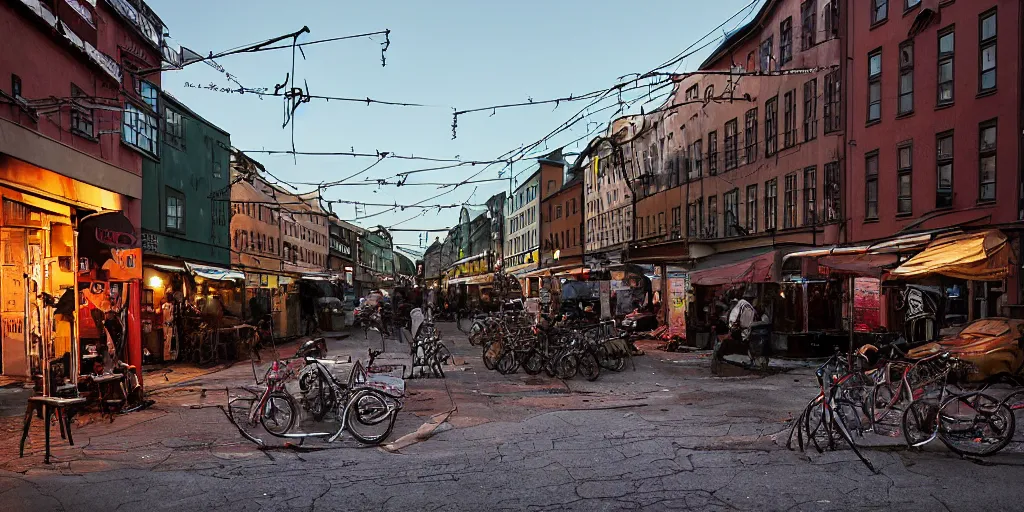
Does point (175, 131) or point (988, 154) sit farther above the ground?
point (175, 131)

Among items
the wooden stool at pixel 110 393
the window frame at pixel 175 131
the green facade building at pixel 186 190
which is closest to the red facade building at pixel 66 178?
the wooden stool at pixel 110 393

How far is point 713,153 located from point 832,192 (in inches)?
350

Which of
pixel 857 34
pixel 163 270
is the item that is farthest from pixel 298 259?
pixel 857 34

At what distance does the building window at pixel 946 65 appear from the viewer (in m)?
19.3

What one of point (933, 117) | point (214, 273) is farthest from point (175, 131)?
point (933, 117)

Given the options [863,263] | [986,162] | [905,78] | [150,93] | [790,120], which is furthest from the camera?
[790,120]

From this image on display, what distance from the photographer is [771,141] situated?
90.2 feet

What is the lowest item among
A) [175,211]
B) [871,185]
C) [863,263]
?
[863,263]

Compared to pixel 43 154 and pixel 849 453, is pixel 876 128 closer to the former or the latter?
pixel 849 453

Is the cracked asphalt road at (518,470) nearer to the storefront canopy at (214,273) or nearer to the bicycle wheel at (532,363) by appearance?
the bicycle wheel at (532,363)

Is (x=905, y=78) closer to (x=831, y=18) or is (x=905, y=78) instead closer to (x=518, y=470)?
(x=831, y=18)

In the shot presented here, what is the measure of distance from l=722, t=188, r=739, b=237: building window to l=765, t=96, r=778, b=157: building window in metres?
2.79

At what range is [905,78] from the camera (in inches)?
828

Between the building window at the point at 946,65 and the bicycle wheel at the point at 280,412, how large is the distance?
715 inches
